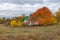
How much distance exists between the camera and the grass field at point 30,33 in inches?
116

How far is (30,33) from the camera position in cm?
308

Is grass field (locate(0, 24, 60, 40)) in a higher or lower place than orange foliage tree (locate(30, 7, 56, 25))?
lower

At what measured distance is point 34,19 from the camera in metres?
3.37

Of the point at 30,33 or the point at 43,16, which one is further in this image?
the point at 43,16

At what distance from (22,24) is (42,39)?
21.8 inches

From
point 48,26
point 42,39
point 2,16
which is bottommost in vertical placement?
point 42,39

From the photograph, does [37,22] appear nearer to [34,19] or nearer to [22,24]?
[34,19]

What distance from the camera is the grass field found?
9.70 ft

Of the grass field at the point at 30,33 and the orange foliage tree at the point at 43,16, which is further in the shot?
the orange foliage tree at the point at 43,16

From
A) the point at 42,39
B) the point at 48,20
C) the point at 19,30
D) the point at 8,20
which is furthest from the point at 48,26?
the point at 8,20

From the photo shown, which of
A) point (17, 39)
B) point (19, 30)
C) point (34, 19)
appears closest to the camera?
point (17, 39)

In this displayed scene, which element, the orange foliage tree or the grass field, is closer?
the grass field

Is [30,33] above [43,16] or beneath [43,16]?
beneath

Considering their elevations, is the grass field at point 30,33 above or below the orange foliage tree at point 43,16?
below
